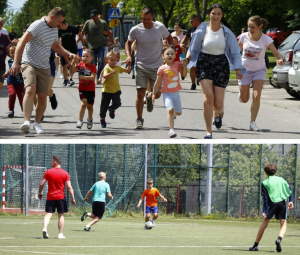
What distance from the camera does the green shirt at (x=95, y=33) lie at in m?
19.7

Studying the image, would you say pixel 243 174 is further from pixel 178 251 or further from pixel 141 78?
pixel 178 251

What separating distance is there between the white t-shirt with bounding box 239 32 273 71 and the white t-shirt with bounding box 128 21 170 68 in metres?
1.48

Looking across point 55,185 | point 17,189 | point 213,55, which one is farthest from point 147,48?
point 17,189

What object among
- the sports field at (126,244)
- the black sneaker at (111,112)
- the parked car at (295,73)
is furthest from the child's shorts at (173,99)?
the parked car at (295,73)

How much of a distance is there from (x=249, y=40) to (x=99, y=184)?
3909mm

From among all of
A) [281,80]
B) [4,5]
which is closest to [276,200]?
[281,80]

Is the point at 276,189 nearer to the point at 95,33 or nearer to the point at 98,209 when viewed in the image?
the point at 98,209

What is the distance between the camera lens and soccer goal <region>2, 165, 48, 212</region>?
59.1 feet

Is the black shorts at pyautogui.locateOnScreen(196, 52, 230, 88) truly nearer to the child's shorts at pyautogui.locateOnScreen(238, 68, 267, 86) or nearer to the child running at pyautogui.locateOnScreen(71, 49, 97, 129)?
the child's shorts at pyautogui.locateOnScreen(238, 68, 267, 86)

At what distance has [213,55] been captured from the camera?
10219 millimetres

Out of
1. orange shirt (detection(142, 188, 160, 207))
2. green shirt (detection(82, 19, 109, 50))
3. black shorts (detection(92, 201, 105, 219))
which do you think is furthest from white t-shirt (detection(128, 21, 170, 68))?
green shirt (detection(82, 19, 109, 50))

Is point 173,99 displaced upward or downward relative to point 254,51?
downward

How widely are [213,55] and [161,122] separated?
3.18 metres

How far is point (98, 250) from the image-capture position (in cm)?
819
